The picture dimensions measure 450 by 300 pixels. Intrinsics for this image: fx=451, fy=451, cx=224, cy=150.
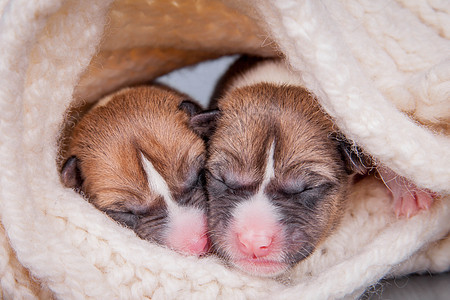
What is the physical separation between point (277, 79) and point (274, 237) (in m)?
0.97

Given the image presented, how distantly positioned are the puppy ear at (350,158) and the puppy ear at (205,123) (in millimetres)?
542

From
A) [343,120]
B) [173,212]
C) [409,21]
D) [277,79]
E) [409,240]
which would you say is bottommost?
[173,212]

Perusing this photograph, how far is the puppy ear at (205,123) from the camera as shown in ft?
6.84

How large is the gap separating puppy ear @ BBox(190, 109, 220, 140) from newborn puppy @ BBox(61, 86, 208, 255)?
4cm

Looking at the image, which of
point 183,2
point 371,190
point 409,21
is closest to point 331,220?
point 371,190

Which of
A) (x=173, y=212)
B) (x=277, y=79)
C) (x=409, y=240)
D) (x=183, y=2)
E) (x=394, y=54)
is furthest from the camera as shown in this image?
(x=277, y=79)

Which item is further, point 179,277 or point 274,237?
point 274,237

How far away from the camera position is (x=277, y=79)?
93.2 inches

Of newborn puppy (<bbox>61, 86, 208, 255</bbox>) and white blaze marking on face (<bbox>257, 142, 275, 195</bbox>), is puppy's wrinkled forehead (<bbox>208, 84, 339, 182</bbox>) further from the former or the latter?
newborn puppy (<bbox>61, 86, 208, 255</bbox>)

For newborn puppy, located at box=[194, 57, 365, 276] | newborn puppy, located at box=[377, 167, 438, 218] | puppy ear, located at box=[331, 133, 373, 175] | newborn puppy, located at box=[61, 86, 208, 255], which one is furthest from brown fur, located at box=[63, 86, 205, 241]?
newborn puppy, located at box=[377, 167, 438, 218]

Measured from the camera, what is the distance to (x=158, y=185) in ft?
6.31

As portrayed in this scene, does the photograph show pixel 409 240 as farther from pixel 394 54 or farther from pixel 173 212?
pixel 173 212

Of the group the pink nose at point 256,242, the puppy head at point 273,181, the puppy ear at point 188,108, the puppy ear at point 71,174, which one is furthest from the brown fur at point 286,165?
the puppy ear at point 71,174

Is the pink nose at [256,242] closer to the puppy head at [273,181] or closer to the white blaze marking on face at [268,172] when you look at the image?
the puppy head at [273,181]
